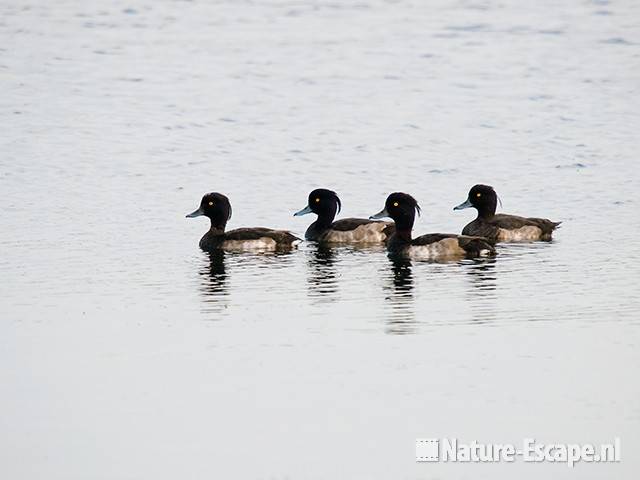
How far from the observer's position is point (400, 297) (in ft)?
55.7

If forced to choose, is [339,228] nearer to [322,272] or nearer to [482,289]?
[322,272]

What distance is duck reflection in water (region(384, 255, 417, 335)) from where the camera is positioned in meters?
15.3

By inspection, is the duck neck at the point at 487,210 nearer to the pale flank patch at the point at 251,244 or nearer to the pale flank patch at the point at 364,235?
the pale flank patch at the point at 364,235

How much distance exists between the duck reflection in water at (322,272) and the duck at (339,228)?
0.30 meters

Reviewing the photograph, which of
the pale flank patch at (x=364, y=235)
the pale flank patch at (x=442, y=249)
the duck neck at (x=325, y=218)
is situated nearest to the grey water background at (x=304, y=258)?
the pale flank patch at (x=442, y=249)

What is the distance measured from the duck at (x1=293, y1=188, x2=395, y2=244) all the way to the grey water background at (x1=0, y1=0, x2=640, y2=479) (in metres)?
0.84

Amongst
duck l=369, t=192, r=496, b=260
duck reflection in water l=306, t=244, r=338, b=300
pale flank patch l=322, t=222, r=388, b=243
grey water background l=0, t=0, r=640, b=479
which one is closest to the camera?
grey water background l=0, t=0, r=640, b=479

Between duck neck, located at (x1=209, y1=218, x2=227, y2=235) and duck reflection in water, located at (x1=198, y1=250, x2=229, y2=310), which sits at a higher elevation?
duck neck, located at (x1=209, y1=218, x2=227, y2=235)

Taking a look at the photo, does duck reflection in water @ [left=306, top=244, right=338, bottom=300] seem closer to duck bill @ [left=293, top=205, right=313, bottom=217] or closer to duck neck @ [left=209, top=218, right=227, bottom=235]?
duck bill @ [left=293, top=205, right=313, bottom=217]

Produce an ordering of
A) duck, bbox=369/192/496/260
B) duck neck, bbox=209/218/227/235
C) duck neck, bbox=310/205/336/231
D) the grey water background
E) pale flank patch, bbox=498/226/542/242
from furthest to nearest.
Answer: duck neck, bbox=310/205/336/231 → duck neck, bbox=209/218/227/235 → pale flank patch, bbox=498/226/542/242 → duck, bbox=369/192/496/260 → the grey water background

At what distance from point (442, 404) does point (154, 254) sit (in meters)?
8.10

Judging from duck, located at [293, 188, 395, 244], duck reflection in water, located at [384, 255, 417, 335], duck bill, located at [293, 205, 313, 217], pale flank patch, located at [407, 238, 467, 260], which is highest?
duck bill, located at [293, 205, 313, 217]

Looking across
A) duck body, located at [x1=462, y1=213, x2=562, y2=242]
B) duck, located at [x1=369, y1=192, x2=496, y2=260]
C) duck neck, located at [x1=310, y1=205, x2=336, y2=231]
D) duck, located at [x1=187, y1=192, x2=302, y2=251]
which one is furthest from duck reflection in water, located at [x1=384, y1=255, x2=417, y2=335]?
duck neck, located at [x1=310, y1=205, x2=336, y2=231]

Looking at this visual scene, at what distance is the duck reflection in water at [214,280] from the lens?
16.8 metres
